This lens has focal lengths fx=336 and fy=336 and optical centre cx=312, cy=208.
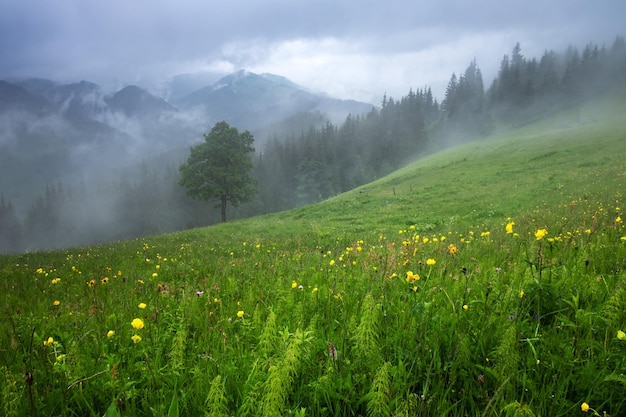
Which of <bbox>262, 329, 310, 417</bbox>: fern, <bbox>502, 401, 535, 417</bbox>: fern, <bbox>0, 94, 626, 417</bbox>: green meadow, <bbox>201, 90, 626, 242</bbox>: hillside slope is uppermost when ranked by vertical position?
<bbox>262, 329, 310, 417</bbox>: fern

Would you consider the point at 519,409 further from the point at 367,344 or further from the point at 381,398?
the point at 367,344

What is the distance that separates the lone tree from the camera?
1702 inches

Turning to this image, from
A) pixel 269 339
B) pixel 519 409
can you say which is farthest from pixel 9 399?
pixel 519 409

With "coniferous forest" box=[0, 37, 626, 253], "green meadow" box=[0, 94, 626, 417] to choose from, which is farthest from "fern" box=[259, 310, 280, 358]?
"coniferous forest" box=[0, 37, 626, 253]

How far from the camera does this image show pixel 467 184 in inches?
1192

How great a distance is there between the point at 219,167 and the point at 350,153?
64.8 metres

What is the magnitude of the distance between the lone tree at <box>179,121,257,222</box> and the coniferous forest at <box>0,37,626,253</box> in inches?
1509

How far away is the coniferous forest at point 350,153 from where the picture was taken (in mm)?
85625

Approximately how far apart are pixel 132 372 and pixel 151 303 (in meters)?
1.71

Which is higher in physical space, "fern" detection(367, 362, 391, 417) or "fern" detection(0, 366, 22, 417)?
"fern" detection(0, 366, 22, 417)

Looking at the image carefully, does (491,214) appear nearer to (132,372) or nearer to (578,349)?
(578,349)

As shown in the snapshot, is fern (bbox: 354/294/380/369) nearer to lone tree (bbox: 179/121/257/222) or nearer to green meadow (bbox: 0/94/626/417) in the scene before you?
green meadow (bbox: 0/94/626/417)

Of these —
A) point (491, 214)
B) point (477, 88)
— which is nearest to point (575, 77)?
point (477, 88)

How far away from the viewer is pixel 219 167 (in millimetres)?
43750
